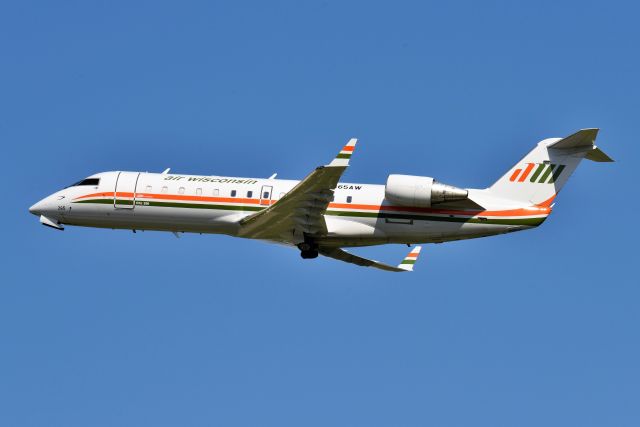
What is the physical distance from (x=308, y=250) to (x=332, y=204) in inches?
80.7

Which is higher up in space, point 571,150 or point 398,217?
point 571,150

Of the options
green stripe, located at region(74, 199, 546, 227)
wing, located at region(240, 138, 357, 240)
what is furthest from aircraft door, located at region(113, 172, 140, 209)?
wing, located at region(240, 138, 357, 240)

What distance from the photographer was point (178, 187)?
43625mm

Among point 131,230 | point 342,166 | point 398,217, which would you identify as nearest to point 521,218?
point 398,217

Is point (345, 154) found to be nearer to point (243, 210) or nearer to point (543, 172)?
point (243, 210)

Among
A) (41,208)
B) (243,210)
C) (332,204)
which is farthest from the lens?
(41,208)

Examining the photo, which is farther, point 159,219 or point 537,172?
point 159,219

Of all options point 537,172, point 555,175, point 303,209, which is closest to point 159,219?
point 303,209

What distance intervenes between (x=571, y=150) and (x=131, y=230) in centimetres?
1651

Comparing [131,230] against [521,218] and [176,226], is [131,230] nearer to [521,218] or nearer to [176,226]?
[176,226]

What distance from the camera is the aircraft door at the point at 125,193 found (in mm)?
44000

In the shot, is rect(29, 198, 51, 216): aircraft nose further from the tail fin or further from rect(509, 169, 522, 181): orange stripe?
rect(509, 169, 522, 181): orange stripe

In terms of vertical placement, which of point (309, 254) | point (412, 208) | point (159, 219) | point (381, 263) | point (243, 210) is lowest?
point (309, 254)

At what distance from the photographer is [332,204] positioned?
42.3 meters
